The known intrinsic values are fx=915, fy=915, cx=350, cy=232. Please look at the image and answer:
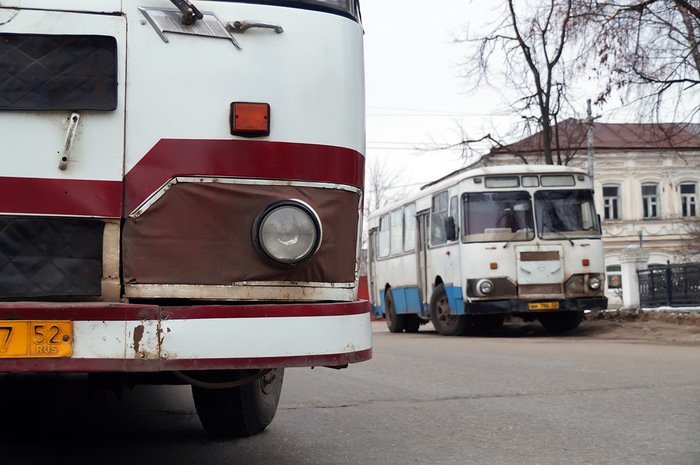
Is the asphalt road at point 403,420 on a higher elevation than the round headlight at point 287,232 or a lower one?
lower

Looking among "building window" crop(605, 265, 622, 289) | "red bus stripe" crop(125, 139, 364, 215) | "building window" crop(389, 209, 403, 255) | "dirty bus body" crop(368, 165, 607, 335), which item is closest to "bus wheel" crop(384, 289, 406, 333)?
"building window" crop(389, 209, 403, 255)

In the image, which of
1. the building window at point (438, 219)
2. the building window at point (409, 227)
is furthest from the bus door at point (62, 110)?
the building window at point (409, 227)

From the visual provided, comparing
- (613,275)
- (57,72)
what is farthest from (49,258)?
(613,275)

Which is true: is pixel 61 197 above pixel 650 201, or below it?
below

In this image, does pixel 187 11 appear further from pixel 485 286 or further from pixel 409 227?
pixel 409 227

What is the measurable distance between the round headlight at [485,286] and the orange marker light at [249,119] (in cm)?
1261

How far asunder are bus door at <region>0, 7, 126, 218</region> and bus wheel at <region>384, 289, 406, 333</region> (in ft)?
57.2

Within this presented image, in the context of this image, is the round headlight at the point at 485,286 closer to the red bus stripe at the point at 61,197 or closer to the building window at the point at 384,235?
the building window at the point at 384,235

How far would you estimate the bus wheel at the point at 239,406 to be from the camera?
4.99 meters

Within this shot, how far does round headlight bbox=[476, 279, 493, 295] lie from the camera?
615 inches

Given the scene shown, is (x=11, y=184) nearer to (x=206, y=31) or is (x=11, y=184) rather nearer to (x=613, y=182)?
(x=206, y=31)

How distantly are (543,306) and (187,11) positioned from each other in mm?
12984

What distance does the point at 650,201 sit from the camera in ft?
180

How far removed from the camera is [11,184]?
10.2 ft
